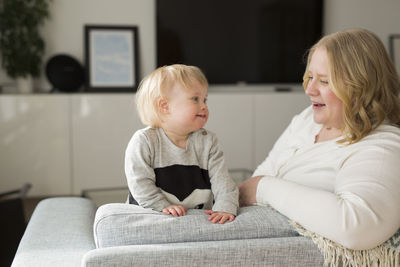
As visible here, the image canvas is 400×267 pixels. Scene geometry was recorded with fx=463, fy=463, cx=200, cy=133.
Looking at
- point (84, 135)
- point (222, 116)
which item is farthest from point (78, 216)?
point (222, 116)

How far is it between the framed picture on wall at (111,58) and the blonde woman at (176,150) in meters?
2.51

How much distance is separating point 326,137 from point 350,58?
0.29 m

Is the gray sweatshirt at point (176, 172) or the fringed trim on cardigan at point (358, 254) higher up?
the gray sweatshirt at point (176, 172)

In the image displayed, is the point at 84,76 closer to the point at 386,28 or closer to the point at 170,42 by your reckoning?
the point at 170,42

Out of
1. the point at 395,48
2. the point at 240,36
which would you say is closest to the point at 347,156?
the point at 240,36

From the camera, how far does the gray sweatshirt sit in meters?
Result: 1.26

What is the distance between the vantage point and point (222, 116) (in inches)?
150

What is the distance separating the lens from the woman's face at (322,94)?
129cm

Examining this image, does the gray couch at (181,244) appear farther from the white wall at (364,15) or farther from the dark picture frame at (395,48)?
the dark picture frame at (395,48)

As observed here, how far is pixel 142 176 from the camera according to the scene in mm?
1269

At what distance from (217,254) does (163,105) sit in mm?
545

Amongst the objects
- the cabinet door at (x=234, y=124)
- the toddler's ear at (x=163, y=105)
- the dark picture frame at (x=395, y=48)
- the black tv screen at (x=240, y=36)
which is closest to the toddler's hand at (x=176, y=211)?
the toddler's ear at (x=163, y=105)

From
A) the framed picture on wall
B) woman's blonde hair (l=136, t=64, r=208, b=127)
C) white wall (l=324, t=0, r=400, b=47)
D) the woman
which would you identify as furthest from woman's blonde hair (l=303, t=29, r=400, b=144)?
white wall (l=324, t=0, r=400, b=47)

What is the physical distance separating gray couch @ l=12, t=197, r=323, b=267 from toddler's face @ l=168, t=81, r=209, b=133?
0.31 m
